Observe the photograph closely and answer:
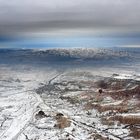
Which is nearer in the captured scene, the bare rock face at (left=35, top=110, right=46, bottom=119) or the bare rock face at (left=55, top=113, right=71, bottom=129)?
the bare rock face at (left=55, top=113, right=71, bottom=129)

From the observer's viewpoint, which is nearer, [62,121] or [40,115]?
[62,121]

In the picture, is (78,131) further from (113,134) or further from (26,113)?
(26,113)

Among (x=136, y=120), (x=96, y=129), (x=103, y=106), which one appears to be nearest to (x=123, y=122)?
(x=136, y=120)

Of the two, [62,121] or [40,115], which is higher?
[62,121]

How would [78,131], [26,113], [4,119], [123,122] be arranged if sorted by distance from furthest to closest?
[26,113] → [4,119] → [123,122] → [78,131]

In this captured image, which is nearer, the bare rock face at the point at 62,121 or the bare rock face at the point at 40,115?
the bare rock face at the point at 62,121

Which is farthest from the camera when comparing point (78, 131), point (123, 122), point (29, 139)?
point (123, 122)

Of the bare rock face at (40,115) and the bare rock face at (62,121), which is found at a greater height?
the bare rock face at (62,121)

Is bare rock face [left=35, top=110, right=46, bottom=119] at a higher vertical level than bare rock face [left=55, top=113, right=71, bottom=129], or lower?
lower
